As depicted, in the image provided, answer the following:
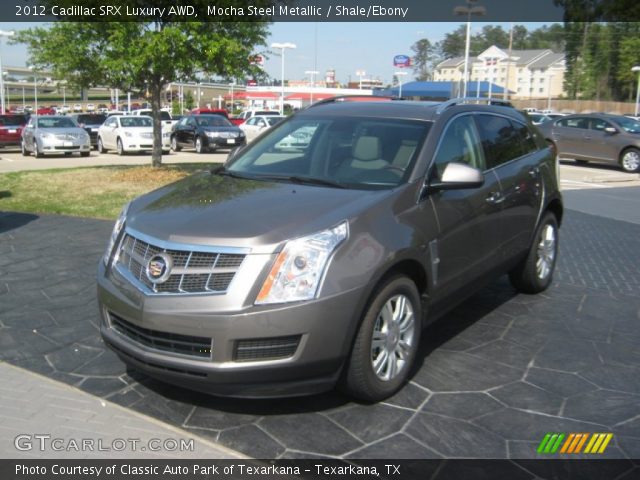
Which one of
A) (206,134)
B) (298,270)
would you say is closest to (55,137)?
(206,134)

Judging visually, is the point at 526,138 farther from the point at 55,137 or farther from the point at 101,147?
the point at 101,147

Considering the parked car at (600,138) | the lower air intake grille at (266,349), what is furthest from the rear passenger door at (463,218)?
the parked car at (600,138)

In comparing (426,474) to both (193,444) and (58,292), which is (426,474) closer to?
(193,444)

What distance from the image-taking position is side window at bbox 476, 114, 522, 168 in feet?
17.7

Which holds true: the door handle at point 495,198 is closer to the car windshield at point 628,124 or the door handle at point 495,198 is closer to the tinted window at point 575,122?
the car windshield at point 628,124

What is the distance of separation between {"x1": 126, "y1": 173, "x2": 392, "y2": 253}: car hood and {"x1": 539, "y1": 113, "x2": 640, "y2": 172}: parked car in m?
17.6

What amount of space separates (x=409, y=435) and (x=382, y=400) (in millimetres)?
420

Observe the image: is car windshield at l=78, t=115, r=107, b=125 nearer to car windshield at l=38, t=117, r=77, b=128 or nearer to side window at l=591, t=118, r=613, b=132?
car windshield at l=38, t=117, r=77, b=128

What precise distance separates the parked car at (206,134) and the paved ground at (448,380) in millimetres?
19708

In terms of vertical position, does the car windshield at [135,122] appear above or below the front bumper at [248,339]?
above

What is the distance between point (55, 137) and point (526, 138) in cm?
2076

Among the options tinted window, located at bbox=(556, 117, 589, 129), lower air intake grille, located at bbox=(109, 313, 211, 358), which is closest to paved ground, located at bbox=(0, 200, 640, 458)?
lower air intake grille, located at bbox=(109, 313, 211, 358)

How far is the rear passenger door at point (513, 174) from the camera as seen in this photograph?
213 inches

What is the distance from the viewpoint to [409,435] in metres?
3.63
